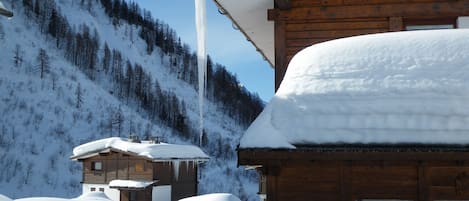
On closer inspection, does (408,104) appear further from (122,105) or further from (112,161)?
(122,105)

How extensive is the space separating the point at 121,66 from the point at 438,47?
5948cm

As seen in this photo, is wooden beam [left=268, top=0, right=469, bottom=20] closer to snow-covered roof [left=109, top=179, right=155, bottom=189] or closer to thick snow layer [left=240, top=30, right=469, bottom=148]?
thick snow layer [left=240, top=30, right=469, bottom=148]

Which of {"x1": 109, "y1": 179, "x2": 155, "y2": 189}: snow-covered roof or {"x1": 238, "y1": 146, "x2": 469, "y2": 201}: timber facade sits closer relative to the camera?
{"x1": 238, "y1": 146, "x2": 469, "y2": 201}: timber facade

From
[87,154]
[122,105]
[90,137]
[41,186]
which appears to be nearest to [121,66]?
[122,105]

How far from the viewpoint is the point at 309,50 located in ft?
19.6

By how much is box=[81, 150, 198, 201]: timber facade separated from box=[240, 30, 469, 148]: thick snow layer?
20.1m

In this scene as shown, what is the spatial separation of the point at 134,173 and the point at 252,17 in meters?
17.7

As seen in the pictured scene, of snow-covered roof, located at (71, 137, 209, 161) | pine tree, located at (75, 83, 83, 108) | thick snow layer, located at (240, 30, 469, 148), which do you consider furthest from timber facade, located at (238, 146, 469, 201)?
pine tree, located at (75, 83, 83, 108)

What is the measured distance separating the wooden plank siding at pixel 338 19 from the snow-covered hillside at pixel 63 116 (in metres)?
30.8

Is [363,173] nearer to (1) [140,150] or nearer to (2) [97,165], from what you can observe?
(1) [140,150]

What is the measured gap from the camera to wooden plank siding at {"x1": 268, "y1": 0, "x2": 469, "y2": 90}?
7.89 metres

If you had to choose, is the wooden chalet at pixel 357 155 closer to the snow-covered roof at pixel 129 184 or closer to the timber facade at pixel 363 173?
the timber facade at pixel 363 173

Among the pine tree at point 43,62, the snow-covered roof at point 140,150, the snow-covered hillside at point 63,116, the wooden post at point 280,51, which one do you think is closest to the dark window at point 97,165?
the snow-covered roof at point 140,150

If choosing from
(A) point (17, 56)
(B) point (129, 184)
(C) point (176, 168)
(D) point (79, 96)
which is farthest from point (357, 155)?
(A) point (17, 56)
